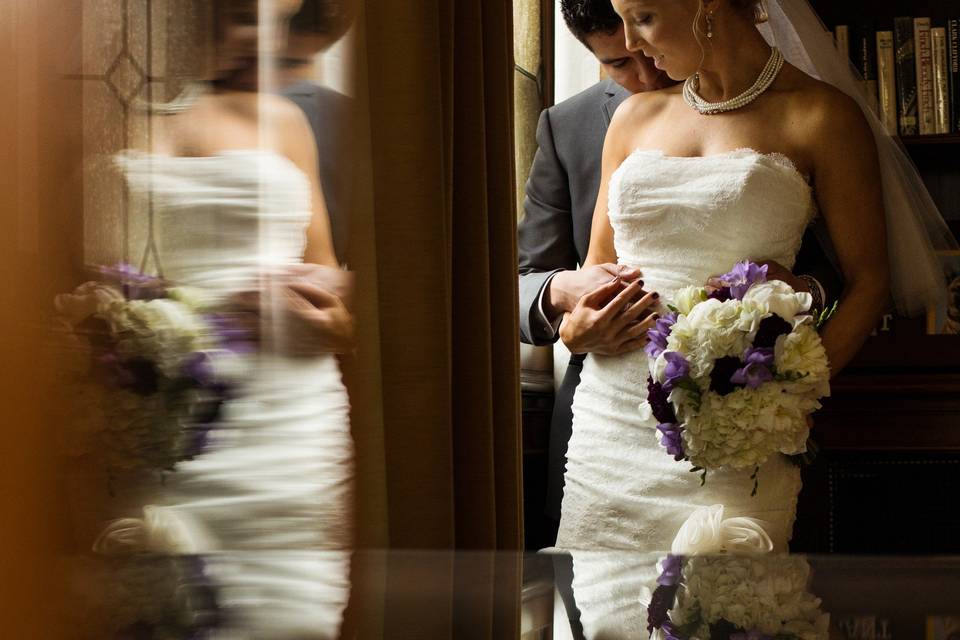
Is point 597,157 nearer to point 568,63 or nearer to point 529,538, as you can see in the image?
point 568,63

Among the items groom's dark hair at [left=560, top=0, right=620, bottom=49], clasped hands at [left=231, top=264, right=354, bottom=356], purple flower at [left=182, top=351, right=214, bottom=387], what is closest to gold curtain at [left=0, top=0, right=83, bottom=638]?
purple flower at [left=182, top=351, right=214, bottom=387]

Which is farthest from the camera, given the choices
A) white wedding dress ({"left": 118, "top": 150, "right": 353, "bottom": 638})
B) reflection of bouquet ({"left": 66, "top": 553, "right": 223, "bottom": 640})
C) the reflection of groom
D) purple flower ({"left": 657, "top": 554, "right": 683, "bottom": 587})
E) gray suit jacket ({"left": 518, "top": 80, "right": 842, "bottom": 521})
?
gray suit jacket ({"left": 518, "top": 80, "right": 842, "bottom": 521})

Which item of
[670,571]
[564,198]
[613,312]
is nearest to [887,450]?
[564,198]

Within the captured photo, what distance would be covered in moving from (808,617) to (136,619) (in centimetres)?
26

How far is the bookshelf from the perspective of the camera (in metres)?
2.11

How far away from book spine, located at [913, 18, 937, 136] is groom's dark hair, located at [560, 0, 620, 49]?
0.85 m

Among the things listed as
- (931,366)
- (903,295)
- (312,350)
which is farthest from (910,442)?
(312,350)

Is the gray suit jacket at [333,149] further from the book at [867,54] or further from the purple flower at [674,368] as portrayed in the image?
the book at [867,54]

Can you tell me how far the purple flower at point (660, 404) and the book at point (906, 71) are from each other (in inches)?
46.9

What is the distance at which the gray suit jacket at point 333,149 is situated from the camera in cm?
86

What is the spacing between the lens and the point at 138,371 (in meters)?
0.59

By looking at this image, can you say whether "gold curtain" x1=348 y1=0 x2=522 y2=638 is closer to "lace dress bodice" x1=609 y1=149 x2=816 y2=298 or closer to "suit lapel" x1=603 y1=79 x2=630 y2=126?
"lace dress bodice" x1=609 y1=149 x2=816 y2=298

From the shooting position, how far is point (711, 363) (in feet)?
4.14

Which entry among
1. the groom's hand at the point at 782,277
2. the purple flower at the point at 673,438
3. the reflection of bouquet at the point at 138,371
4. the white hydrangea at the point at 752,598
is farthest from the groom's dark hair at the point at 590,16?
the white hydrangea at the point at 752,598
